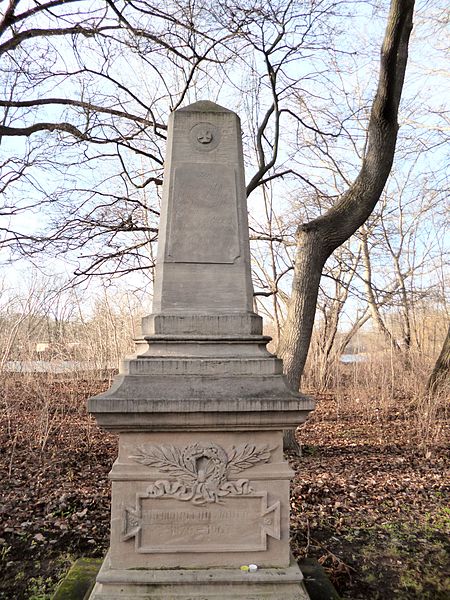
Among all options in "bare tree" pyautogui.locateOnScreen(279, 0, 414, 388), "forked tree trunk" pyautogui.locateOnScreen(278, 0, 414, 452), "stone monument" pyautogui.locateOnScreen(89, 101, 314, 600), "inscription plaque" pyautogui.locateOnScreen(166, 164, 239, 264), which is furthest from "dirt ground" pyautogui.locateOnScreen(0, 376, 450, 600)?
"inscription plaque" pyautogui.locateOnScreen(166, 164, 239, 264)

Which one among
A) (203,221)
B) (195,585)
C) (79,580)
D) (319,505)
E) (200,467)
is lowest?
(319,505)

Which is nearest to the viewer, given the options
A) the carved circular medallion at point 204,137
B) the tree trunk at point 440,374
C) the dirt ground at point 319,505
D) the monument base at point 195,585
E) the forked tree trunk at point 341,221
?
the monument base at point 195,585

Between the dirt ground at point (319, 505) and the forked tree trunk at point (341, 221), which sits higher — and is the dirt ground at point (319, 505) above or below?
below

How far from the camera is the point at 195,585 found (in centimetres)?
274

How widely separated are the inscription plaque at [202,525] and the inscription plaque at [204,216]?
149 centimetres

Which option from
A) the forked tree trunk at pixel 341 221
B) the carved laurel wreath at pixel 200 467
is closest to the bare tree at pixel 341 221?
the forked tree trunk at pixel 341 221

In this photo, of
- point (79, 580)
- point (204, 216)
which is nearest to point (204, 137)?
point (204, 216)

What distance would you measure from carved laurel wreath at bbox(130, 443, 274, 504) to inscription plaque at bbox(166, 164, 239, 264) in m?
1.18

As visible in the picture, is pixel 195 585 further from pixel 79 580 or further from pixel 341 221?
pixel 341 221

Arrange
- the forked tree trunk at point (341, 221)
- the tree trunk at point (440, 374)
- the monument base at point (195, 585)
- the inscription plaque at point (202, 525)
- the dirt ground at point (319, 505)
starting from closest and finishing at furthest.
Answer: the monument base at point (195, 585) < the inscription plaque at point (202, 525) < the dirt ground at point (319, 505) < the forked tree trunk at point (341, 221) < the tree trunk at point (440, 374)

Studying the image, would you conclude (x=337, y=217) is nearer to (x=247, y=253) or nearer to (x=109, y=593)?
(x=247, y=253)

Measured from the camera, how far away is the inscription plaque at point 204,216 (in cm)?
317

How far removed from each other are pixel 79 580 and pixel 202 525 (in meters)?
1.24

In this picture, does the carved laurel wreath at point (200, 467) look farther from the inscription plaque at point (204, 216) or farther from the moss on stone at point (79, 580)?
the inscription plaque at point (204, 216)
